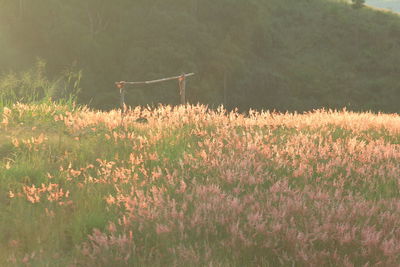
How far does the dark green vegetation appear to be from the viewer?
42469 millimetres

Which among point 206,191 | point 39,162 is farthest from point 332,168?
point 39,162

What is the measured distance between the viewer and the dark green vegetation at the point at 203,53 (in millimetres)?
42469

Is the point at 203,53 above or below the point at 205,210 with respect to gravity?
below

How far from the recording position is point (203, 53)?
148 ft

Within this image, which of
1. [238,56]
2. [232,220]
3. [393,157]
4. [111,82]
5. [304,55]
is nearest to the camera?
[232,220]

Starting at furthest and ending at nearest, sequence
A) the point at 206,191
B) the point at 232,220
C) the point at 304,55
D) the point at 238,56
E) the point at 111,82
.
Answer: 1. the point at 304,55
2. the point at 238,56
3. the point at 111,82
4. the point at 206,191
5. the point at 232,220

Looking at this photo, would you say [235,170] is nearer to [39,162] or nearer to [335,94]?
[39,162]

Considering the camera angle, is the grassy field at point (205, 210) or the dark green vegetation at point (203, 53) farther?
the dark green vegetation at point (203, 53)

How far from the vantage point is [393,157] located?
5.74m

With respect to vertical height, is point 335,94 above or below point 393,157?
below

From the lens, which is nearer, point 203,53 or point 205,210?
point 205,210

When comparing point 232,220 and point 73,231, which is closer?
point 232,220

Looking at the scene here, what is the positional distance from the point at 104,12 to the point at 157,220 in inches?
1878

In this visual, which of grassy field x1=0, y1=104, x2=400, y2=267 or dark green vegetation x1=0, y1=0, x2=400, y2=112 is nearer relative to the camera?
grassy field x1=0, y1=104, x2=400, y2=267
